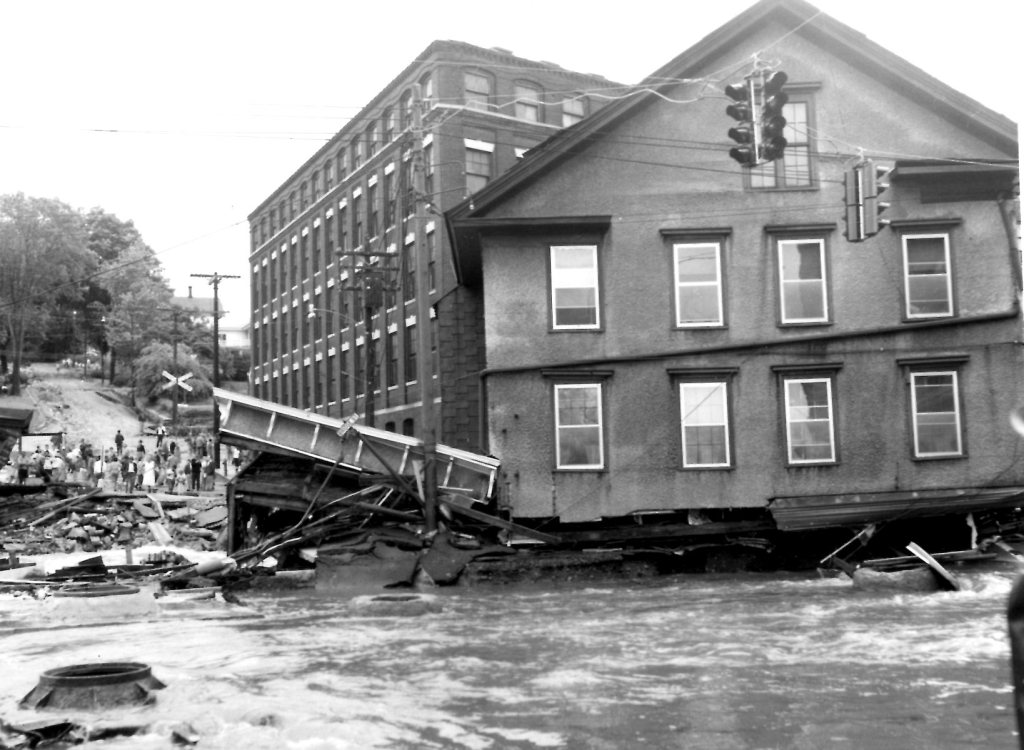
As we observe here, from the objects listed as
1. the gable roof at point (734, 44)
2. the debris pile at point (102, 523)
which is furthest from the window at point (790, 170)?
the debris pile at point (102, 523)

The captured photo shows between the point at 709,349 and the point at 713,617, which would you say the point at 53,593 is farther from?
the point at 709,349

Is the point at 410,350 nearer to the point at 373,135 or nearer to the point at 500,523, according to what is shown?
the point at 373,135

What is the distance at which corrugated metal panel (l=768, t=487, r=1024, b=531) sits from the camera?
22.9 meters

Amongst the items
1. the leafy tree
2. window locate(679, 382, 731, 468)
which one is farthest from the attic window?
the leafy tree

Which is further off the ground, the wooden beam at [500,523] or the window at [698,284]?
the window at [698,284]

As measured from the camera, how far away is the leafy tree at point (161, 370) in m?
84.2

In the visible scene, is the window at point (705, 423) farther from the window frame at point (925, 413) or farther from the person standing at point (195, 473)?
the person standing at point (195, 473)

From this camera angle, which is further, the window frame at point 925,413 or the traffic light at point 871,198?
the window frame at point 925,413

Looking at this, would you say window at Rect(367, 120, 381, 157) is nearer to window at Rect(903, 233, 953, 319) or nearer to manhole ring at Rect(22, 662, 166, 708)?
window at Rect(903, 233, 953, 319)

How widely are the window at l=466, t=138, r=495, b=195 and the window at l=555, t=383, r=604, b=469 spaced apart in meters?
25.1

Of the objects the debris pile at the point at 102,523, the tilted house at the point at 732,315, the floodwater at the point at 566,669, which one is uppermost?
the tilted house at the point at 732,315

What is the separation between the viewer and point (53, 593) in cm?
1998

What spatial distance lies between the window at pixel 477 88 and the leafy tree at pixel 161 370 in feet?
133

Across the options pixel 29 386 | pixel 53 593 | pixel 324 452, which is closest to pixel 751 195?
pixel 324 452
